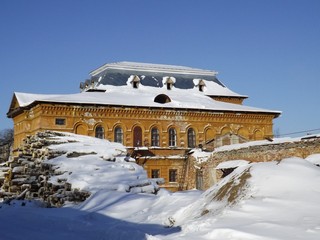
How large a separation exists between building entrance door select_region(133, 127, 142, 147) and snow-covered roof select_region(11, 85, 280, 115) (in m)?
1.87

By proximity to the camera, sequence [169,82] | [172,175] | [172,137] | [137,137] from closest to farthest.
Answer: [172,175], [137,137], [172,137], [169,82]

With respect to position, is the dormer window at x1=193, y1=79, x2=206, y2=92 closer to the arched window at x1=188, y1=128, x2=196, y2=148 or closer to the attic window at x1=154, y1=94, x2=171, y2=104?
the attic window at x1=154, y1=94, x2=171, y2=104

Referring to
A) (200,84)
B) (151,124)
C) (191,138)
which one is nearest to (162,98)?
(151,124)

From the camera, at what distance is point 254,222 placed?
670 centimetres

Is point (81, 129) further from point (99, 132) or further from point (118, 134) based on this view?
point (118, 134)

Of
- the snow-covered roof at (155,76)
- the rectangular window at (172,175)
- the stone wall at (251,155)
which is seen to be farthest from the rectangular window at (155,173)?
the snow-covered roof at (155,76)

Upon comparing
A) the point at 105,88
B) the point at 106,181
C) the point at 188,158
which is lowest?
the point at 106,181

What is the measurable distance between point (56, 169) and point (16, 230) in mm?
7911

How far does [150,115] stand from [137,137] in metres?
1.86

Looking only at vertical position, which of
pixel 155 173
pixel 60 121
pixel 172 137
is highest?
pixel 60 121

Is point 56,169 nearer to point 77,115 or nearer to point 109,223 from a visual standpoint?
point 109,223

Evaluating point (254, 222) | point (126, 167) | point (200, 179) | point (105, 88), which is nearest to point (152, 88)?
point (105, 88)

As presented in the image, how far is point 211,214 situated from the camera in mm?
7879

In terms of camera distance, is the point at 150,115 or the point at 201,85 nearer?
the point at 150,115
